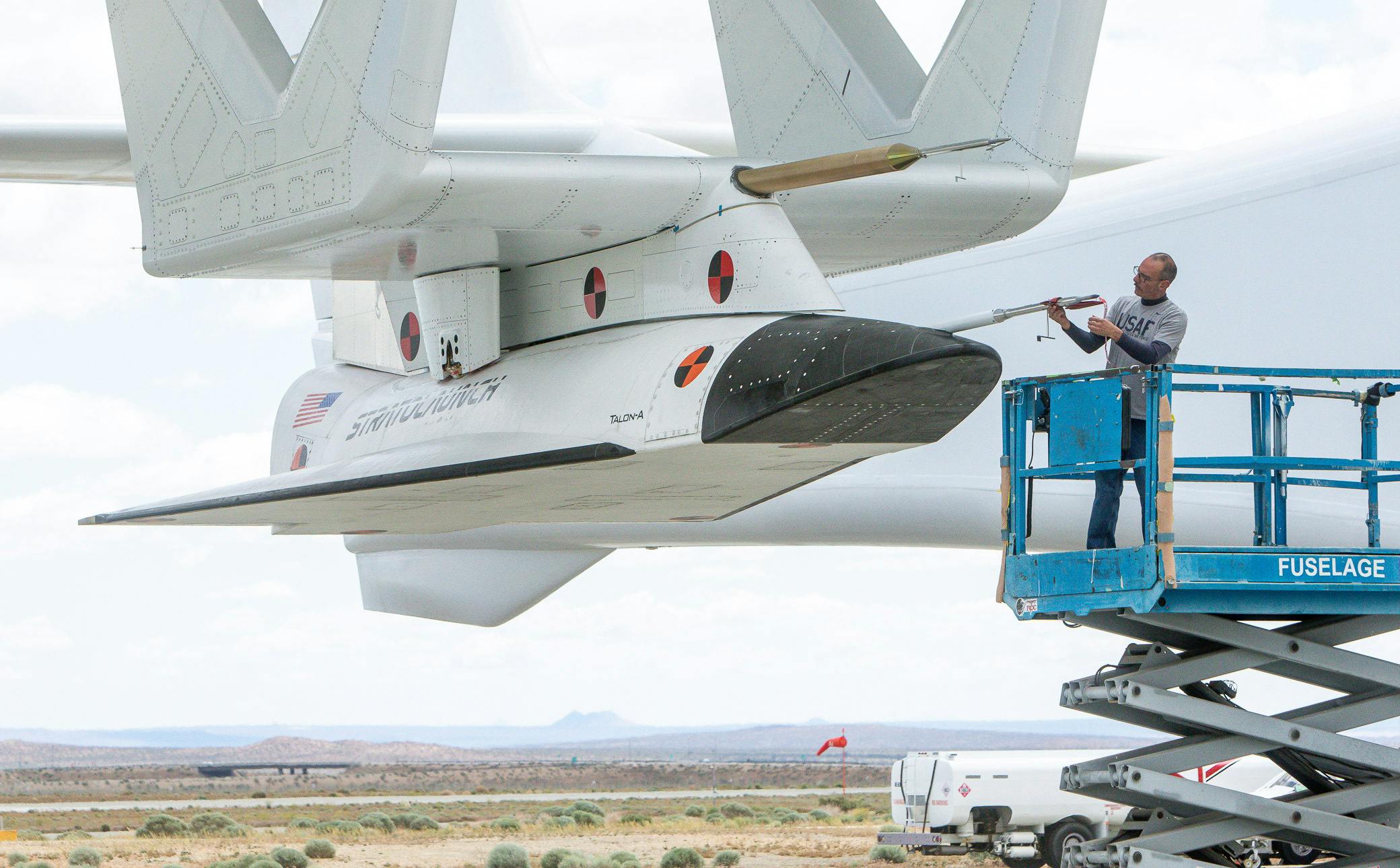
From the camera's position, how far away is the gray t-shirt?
27.3 ft

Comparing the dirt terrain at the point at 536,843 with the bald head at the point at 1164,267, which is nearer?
the bald head at the point at 1164,267

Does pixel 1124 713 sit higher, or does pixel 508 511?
pixel 508 511

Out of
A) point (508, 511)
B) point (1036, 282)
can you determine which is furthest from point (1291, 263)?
point (508, 511)

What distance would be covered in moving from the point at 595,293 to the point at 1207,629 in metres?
4.80

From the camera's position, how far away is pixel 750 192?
10086mm

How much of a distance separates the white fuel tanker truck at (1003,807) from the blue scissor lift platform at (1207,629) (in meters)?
12.0

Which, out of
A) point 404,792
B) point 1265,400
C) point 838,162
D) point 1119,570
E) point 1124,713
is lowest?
point 404,792

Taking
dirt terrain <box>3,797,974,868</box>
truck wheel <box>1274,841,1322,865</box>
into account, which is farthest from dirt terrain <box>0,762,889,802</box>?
truck wheel <box>1274,841,1322,865</box>

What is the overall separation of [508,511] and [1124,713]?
499 centimetres

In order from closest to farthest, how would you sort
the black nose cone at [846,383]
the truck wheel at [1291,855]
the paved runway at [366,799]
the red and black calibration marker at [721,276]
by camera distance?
the black nose cone at [846,383] < the red and black calibration marker at [721,276] < the truck wheel at [1291,855] < the paved runway at [366,799]

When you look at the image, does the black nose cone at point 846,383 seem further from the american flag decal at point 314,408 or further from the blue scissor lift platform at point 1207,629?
the american flag decal at point 314,408

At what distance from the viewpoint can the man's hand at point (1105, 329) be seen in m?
8.05

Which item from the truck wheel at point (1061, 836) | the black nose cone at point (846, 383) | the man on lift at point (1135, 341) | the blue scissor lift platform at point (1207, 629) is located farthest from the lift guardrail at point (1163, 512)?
the truck wheel at point (1061, 836)

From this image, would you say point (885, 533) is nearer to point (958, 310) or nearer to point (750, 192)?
point (958, 310)
